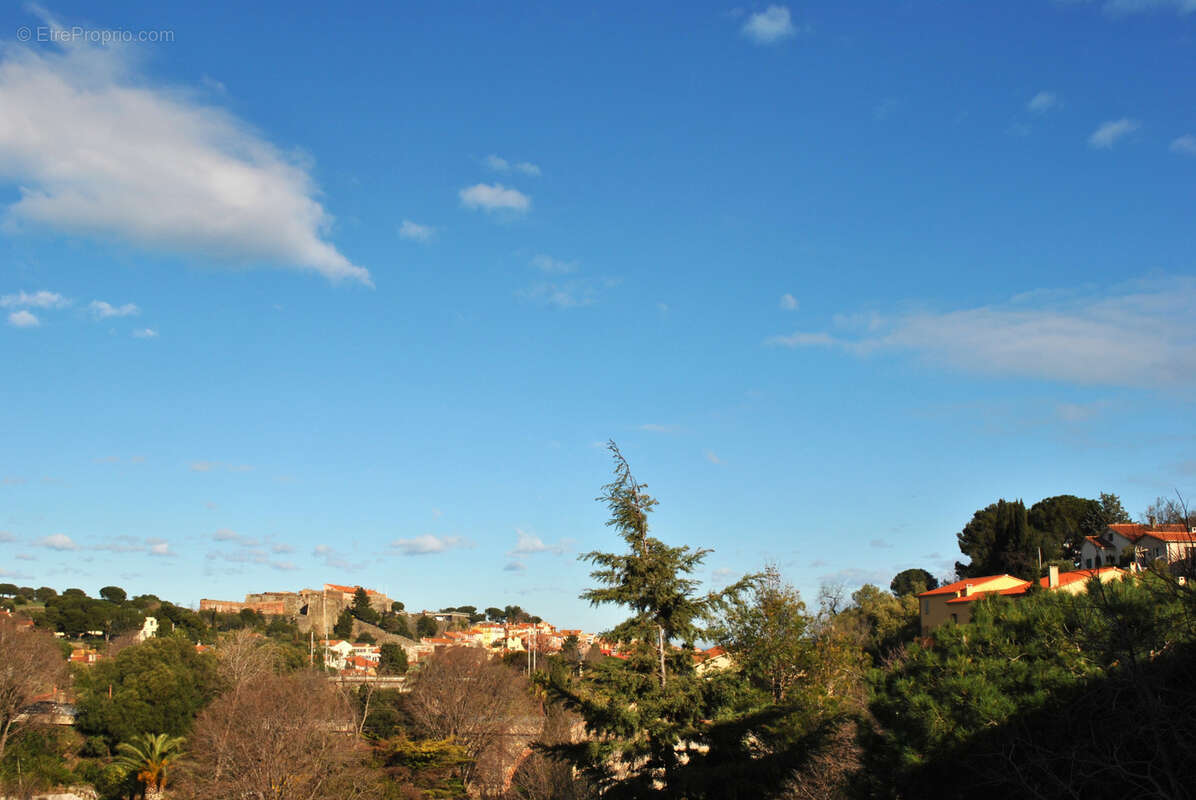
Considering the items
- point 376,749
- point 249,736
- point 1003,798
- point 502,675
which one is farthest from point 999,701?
point 502,675

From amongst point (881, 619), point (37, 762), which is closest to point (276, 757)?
point (37, 762)

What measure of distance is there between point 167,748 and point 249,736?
12736 mm

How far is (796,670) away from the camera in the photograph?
27891 millimetres

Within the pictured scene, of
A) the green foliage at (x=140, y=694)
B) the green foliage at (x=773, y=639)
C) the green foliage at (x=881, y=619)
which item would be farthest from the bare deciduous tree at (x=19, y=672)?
the green foliage at (x=881, y=619)

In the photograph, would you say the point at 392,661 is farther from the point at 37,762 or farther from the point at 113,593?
the point at 113,593

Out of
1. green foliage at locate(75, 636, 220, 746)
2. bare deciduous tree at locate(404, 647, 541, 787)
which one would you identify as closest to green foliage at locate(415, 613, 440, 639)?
bare deciduous tree at locate(404, 647, 541, 787)

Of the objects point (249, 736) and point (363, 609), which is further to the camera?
point (363, 609)

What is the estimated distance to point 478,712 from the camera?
50.4 meters

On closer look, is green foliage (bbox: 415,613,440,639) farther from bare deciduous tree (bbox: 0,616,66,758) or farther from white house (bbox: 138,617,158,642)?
bare deciduous tree (bbox: 0,616,66,758)

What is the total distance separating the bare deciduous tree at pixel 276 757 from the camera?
33.6 metres

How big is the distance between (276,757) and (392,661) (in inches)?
2182

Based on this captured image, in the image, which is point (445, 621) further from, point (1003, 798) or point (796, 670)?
point (1003, 798)

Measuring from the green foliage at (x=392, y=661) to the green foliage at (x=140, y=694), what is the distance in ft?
101

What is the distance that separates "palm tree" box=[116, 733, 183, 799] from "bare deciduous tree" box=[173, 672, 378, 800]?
204cm
